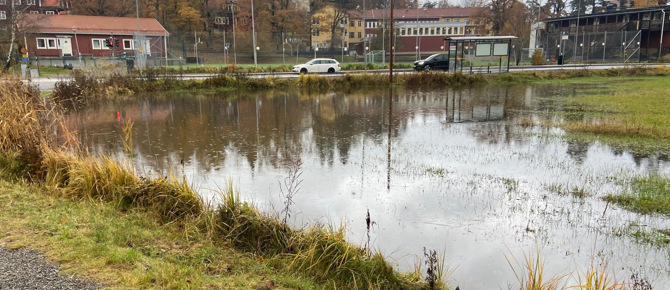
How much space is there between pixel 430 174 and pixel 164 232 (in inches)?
209

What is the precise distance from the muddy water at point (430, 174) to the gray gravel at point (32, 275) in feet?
10.5

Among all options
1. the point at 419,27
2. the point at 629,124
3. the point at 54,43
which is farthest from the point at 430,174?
the point at 419,27

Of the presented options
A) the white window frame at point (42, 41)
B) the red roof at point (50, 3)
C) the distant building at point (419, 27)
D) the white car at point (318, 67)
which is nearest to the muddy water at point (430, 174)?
the white car at point (318, 67)

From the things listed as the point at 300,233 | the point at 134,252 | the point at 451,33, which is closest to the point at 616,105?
the point at 300,233

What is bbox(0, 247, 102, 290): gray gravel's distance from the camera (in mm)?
3941

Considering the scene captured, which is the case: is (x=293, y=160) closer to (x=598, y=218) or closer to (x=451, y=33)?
(x=598, y=218)

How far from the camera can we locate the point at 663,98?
766 inches

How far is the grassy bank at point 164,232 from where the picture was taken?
4.64 metres

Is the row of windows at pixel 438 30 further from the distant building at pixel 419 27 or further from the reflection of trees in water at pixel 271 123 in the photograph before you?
the reflection of trees in water at pixel 271 123

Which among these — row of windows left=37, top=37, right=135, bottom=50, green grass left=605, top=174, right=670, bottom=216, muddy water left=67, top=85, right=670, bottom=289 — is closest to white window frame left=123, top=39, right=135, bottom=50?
row of windows left=37, top=37, right=135, bottom=50

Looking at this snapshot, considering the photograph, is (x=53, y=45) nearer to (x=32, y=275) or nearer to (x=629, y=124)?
(x=629, y=124)

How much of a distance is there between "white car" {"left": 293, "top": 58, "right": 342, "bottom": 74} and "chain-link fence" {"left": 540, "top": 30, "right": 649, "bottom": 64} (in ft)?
76.5

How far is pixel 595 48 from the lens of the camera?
167ft

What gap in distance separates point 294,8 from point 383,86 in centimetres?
4752
